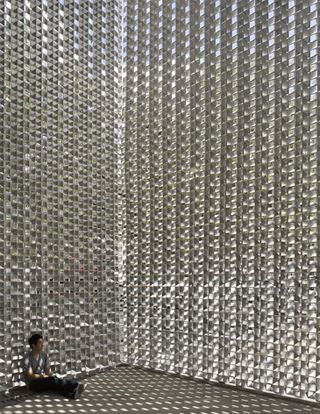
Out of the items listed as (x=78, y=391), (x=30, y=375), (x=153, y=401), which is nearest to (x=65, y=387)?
(x=78, y=391)

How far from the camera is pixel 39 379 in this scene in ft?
14.5

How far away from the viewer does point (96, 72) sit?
5.51m

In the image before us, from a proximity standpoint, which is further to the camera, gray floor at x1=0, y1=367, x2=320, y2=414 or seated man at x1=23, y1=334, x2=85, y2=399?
seated man at x1=23, y1=334, x2=85, y2=399

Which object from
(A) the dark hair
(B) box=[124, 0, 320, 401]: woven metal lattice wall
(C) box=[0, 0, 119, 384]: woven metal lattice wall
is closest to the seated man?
(A) the dark hair

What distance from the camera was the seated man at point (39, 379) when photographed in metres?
4.36

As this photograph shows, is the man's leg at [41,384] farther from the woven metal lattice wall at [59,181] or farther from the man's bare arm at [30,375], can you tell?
the woven metal lattice wall at [59,181]

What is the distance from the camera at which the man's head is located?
446cm

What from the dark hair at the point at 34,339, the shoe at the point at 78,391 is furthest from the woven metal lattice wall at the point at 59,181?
the shoe at the point at 78,391

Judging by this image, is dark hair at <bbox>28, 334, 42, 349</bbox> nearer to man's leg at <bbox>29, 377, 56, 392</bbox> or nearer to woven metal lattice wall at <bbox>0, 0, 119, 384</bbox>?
woven metal lattice wall at <bbox>0, 0, 119, 384</bbox>

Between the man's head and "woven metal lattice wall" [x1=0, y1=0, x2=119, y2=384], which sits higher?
"woven metal lattice wall" [x1=0, y1=0, x2=119, y2=384]

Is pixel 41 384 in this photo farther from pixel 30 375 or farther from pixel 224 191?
pixel 224 191

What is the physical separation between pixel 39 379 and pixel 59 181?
194cm

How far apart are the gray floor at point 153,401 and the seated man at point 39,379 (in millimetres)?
74

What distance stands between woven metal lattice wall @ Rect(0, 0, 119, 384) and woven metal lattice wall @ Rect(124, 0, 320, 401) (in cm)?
28
